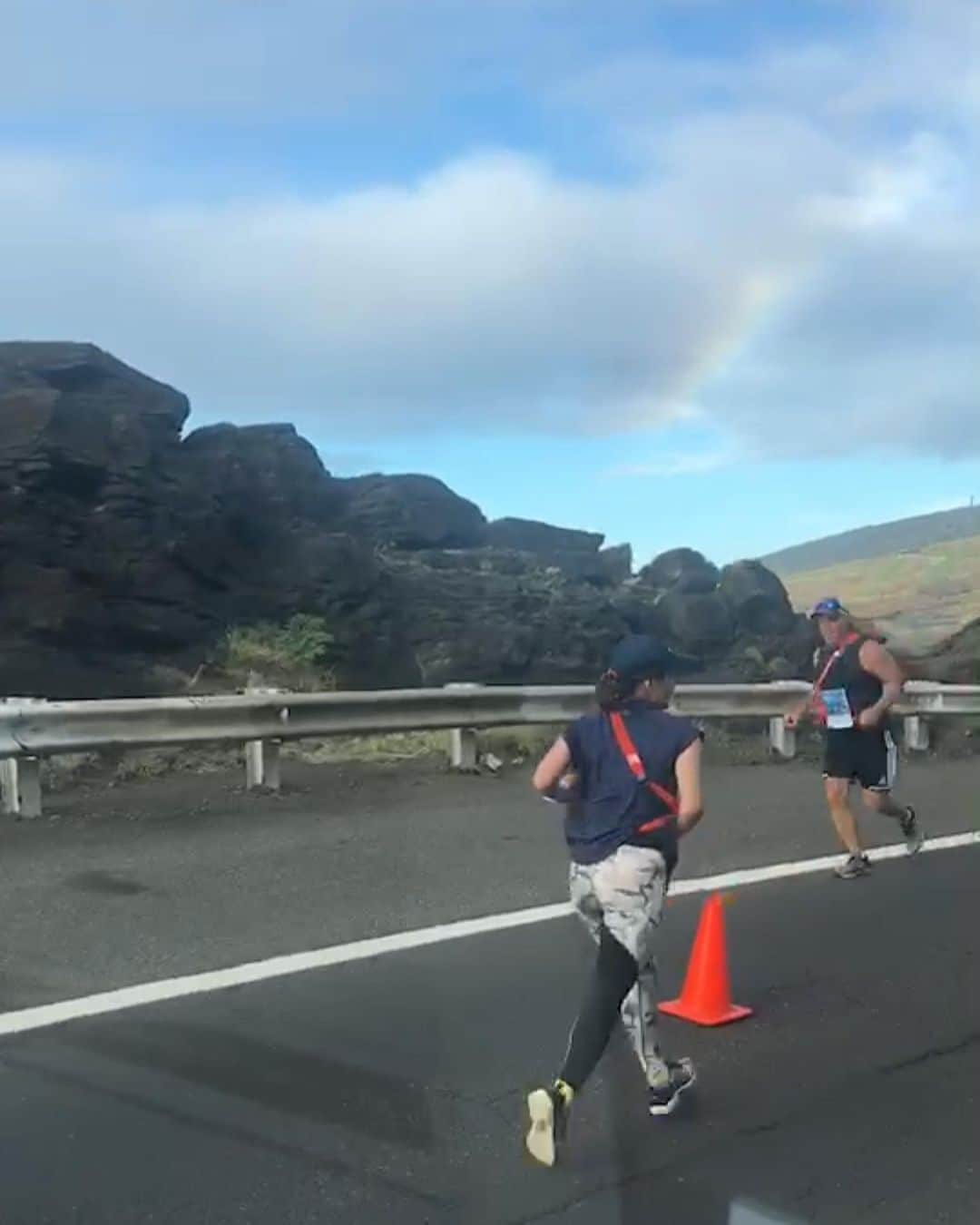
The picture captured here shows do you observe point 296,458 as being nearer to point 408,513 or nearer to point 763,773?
point 408,513

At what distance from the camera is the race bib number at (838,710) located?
1030 centimetres

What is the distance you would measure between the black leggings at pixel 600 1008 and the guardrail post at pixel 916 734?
12039mm

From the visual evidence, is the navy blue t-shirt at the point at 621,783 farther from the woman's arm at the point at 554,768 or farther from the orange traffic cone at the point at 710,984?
the orange traffic cone at the point at 710,984

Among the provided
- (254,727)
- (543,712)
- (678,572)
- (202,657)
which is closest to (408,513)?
(202,657)

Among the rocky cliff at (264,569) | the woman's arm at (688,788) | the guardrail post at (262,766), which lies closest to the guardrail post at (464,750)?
the guardrail post at (262,766)

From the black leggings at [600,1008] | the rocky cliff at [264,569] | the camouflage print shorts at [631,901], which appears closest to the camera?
the black leggings at [600,1008]

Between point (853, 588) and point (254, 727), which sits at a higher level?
point (853, 588)

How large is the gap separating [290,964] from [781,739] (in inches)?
355

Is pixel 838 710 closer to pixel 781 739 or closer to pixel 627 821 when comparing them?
pixel 627 821

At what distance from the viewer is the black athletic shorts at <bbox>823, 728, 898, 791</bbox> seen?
1033 cm

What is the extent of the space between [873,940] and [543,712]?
5.47 metres

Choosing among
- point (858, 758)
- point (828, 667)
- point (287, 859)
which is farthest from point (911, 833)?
point (287, 859)

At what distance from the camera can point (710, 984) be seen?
6.80 metres

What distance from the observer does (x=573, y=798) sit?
18.3 ft
